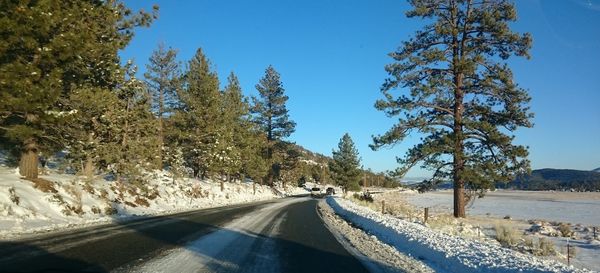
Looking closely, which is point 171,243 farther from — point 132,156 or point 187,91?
point 187,91

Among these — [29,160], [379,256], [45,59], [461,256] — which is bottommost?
[379,256]

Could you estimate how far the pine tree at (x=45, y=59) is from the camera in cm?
1592

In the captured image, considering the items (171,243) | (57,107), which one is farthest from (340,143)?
(171,243)

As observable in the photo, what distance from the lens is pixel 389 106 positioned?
25844 millimetres

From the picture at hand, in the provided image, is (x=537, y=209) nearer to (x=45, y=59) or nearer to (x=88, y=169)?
(x=88, y=169)

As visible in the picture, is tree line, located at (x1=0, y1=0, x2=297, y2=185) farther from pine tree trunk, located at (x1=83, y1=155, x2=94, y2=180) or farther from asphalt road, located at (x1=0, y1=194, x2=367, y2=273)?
asphalt road, located at (x1=0, y1=194, x2=367, y2=273)

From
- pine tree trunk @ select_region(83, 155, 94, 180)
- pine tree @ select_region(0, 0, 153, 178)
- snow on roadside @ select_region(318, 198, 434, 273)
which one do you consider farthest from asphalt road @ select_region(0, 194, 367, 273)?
pine tree trunk @ select_region(83, 155, 94, 180)

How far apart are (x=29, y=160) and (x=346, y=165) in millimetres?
67082

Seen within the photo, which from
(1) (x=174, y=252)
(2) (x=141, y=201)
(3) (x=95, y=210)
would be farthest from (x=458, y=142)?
(2) (x=141, y=201)

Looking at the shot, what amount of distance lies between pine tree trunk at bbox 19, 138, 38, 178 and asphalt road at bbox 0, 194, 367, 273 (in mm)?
7460

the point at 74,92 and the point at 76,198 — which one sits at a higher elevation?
the point at 74,92

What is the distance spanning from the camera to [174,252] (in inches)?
420

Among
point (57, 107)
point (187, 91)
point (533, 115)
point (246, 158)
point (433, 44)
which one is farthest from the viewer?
point (246, 158)

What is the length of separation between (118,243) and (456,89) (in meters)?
19.1
